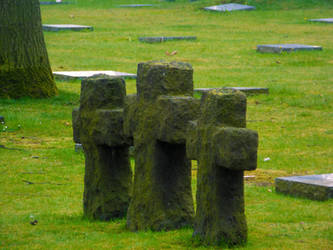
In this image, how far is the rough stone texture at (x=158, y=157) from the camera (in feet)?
17.6

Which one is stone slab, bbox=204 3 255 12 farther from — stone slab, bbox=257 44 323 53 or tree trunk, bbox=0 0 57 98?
tree trunk, bbox=0 0 57 98

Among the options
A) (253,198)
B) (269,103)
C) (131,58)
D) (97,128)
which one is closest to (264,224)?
(253,198)

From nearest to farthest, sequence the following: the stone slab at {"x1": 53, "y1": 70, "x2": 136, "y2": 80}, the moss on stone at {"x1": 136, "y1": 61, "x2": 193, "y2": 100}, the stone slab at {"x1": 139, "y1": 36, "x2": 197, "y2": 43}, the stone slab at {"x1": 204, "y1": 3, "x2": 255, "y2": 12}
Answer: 1. the moss on stone at {"x1": 136, "y1": 61, "x2": 193, "y2": 100}
2. the stone slab at {"x1": 53, "y1": 70, "x2": 136, "y2": 80}
3. the stone slab at {"x1": 139, "y1": 36, "x2": 197, "y2": 43}
4. the stone slab at {"x1": 204, "y1": 3, "x2": 255, "y2": 12}

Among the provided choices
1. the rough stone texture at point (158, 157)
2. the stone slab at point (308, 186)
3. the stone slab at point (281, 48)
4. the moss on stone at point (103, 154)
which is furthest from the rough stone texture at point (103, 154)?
the stone slab at point (281, 48)

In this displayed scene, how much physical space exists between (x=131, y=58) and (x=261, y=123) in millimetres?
8445

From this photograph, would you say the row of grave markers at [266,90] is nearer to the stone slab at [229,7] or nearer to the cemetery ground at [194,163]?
the stone slab at [229,7]

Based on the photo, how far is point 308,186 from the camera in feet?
22.1

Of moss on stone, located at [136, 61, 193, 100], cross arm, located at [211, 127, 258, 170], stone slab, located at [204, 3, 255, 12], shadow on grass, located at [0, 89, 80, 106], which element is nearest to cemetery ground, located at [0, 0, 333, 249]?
shadow on grass, located at [0, 89, 80, 106]

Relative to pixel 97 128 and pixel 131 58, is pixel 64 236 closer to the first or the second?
pixel 97 128

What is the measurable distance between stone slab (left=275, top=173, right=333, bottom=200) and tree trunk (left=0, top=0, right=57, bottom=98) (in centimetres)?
699

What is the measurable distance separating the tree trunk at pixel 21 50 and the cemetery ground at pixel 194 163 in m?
0.33

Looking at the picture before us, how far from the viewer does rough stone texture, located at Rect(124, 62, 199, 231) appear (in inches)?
211

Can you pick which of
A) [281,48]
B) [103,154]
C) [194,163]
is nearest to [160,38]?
[281,48]

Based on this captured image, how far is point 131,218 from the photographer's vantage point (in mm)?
5582
